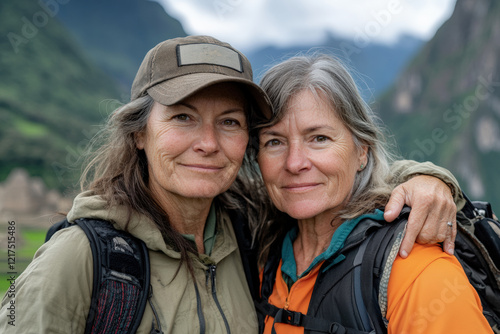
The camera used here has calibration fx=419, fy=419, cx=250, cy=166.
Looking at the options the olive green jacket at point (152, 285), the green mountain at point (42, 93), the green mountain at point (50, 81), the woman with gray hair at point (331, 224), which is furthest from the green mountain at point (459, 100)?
the olive green jacket at point (152, 285)

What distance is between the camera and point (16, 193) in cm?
5028

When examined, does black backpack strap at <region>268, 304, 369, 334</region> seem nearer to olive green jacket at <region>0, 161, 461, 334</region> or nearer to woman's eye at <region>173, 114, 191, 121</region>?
olive green jacket at <region>0, 161, 461, 334</region>

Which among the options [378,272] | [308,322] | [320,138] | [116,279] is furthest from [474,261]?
[116,279]

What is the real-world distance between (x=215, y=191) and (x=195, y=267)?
51 cm

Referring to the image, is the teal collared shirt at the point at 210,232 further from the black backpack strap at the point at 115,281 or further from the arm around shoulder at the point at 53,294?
the arm around shoulder at the point at 53,294

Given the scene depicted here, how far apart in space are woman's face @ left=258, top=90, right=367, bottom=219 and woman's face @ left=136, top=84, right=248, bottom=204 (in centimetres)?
34

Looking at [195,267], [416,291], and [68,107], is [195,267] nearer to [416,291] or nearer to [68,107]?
[416,291]

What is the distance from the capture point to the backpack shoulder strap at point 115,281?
2.16m

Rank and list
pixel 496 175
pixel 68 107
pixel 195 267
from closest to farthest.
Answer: pixel 195 267 → pixel 68 107 → pixel 496 175

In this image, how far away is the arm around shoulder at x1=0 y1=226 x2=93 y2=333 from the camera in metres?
2.01

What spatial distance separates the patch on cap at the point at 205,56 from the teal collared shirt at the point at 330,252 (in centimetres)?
122

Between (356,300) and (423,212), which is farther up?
(423,212)

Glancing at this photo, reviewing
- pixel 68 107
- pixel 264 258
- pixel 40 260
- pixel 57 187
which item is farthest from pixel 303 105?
pixel 68 107

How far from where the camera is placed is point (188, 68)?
2605 mm
